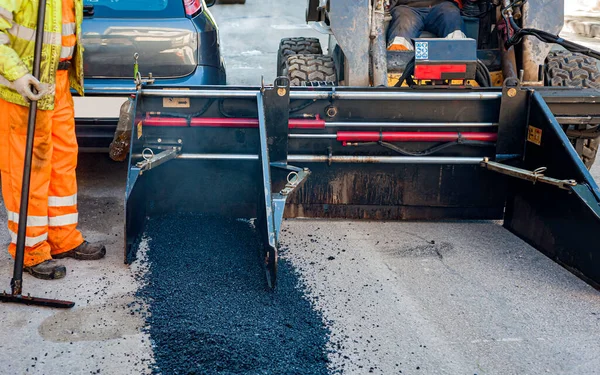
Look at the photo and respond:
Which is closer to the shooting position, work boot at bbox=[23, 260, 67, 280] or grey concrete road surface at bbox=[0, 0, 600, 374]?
grey concrete road surface at bbox=[0, 0, 600, 374]

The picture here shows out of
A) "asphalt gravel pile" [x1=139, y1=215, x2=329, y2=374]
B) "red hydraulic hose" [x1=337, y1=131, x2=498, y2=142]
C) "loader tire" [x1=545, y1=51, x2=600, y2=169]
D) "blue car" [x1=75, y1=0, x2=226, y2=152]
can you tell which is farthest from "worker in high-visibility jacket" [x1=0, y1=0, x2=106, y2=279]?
"loader tire" [x1=545, y1=51, x2=600, y2=169]

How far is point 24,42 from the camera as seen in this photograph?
3920 mm

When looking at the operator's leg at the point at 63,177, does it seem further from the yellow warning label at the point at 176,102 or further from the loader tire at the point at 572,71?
the loader tire at the point at 572,71

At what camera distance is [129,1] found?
534 centimetres

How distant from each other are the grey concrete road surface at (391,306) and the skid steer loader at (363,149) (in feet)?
0.63

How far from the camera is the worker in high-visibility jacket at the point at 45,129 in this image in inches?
150

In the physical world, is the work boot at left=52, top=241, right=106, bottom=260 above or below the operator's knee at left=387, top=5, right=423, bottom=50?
below

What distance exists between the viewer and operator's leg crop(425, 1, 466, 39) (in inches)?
241

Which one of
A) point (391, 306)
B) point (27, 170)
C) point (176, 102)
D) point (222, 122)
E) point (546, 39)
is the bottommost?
point (391, 306)

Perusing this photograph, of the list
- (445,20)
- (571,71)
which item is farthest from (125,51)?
(571,71)

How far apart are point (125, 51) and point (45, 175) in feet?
4.81

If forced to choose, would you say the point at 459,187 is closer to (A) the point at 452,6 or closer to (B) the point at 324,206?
(B) the point at 324,206

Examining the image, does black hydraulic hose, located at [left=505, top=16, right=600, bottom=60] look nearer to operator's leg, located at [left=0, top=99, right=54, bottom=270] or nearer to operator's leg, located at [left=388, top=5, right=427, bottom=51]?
operator's leg, located at [left=388, top=5, right=427, bottom=51]

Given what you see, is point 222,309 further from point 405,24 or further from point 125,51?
point 405,24
